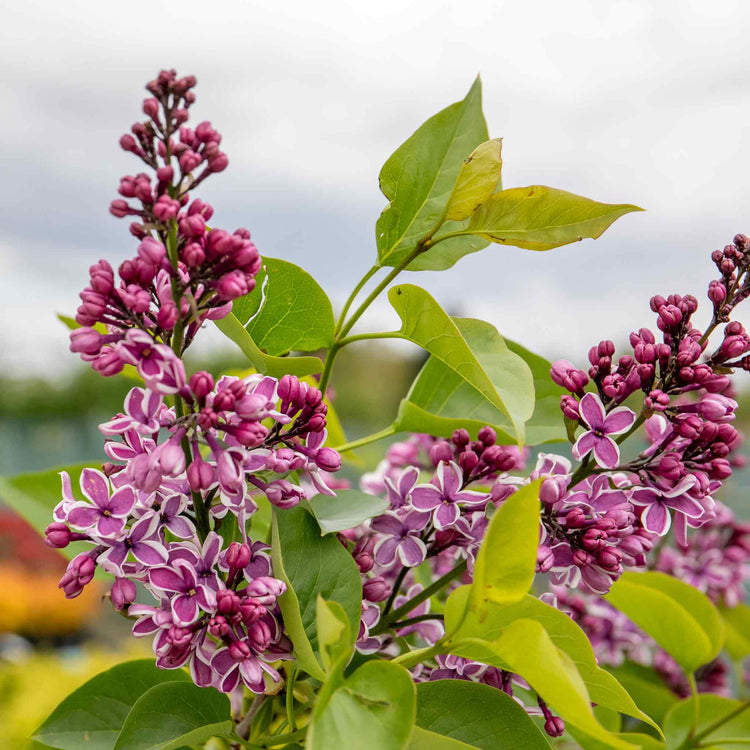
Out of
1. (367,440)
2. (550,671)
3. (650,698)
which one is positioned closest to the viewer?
(550,671)

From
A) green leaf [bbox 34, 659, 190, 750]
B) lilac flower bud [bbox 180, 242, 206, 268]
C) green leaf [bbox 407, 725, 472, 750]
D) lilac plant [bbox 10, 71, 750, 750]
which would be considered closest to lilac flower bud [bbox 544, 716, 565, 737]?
lilac plant [bbox 10, 71, 750, 750]

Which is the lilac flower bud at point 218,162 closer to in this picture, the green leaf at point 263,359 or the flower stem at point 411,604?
the green leaf at point 263,359

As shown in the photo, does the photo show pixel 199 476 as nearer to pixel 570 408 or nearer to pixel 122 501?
pixel 122 501

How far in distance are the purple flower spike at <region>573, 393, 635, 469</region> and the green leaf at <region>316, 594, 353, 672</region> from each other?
0.15 meters

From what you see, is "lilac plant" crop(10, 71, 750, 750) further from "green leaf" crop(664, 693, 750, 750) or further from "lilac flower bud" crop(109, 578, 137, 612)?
"green leaf" crop(664, 693, 750, 750)

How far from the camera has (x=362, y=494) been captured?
1.40 ft

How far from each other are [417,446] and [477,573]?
412mm

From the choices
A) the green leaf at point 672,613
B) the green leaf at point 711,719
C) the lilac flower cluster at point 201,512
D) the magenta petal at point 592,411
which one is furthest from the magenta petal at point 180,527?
the green leaf at point 711,719

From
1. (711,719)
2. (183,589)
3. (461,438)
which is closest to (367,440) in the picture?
(461,438)

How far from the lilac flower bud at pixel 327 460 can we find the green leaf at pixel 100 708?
0.55 ft

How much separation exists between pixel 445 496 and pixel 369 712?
136mm

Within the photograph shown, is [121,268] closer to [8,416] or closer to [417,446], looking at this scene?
[417,446]

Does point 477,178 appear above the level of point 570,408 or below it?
above

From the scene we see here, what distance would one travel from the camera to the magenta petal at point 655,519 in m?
0.39
